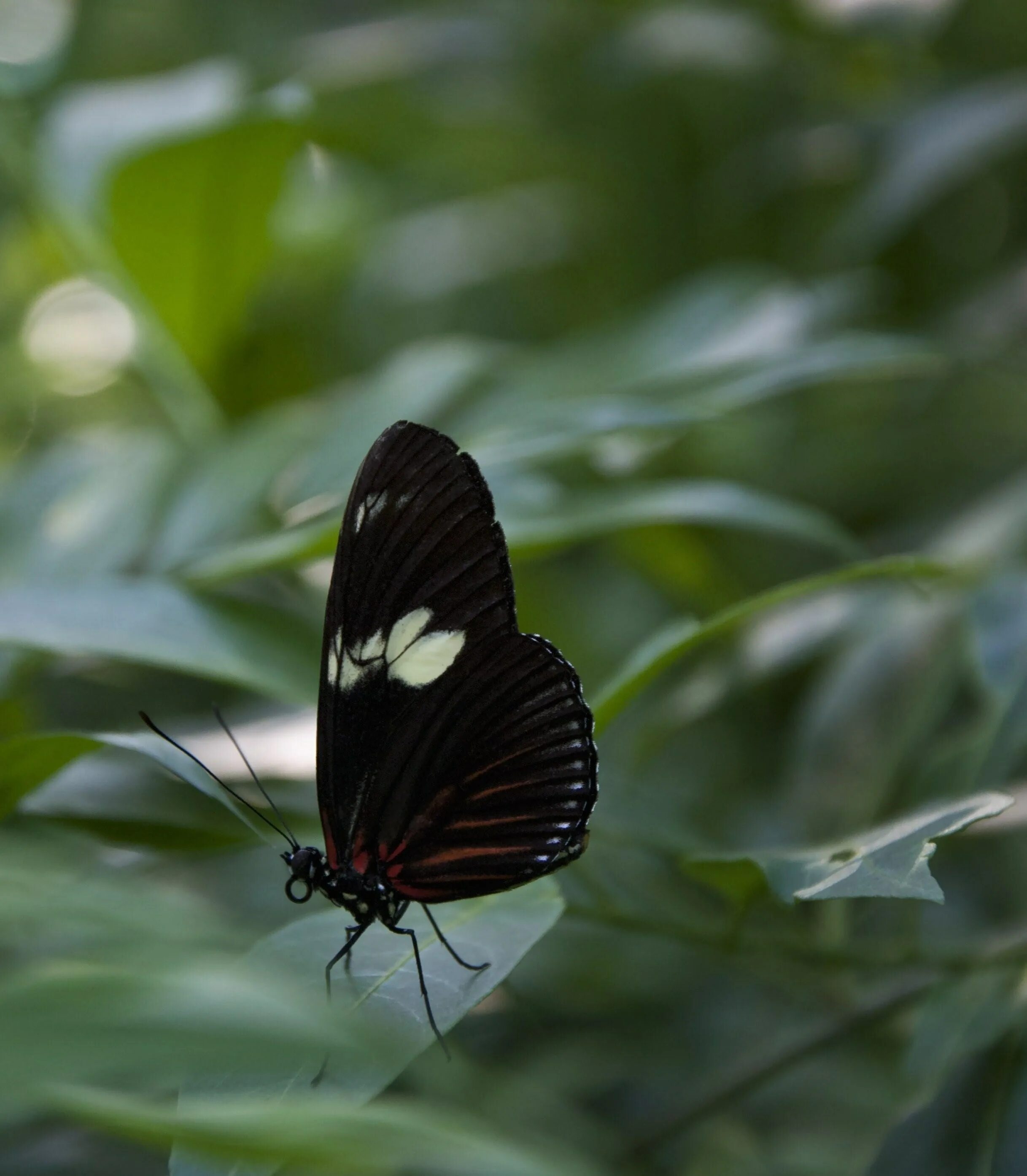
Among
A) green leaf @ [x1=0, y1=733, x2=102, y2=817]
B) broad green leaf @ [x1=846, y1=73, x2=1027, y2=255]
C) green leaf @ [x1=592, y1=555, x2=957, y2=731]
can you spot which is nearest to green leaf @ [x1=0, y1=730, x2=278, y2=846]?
green leaf @ [x1=0, y1=733, x2=102, y2=817]

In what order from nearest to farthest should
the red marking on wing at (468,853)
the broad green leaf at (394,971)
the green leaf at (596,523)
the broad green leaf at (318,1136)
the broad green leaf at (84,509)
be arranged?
the broad green leaf at (318,1136), the broad green leaf at (394,971), the red marking on wing at (468,853), the green leaf at (596,523), the broad green leaf at (84,509)

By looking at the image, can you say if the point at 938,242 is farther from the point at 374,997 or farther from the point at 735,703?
the point at 374,997

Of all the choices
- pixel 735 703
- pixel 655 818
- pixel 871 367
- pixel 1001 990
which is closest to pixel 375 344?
pixel 735 703

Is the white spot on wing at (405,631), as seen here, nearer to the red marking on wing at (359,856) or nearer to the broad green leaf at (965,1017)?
the red marking on wing at (359,856)

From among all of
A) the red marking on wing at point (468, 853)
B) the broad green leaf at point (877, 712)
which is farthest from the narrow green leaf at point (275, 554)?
the broad green leaf at point (877, 712)

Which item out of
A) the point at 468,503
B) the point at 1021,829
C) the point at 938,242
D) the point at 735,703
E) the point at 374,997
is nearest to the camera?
the point at 374,997

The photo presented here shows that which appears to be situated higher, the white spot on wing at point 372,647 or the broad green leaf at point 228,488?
the broad green leaf at point 228,488
